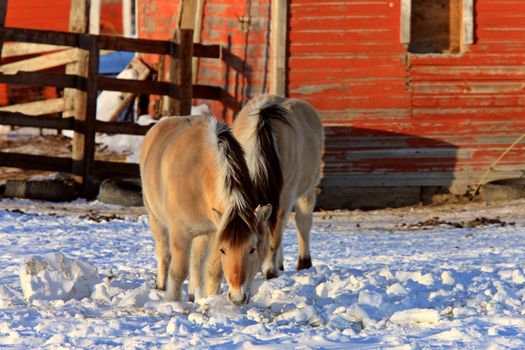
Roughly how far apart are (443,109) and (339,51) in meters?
1.68

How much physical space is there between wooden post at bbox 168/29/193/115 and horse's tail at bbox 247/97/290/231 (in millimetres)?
6820

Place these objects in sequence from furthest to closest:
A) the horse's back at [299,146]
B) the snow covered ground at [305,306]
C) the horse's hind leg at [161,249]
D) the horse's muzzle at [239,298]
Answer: the horse's back at [299,146]
the horse's hind leg at [161,249]
the horse's muzzle at [239,298]
the snow covered ground at [305,306]

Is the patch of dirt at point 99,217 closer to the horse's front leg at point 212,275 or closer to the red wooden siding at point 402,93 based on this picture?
the red wooden siding at point 402,93

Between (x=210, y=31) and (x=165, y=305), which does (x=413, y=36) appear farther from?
(x=165, y=305)

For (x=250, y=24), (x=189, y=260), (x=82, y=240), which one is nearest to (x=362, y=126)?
(x=250, y=24)

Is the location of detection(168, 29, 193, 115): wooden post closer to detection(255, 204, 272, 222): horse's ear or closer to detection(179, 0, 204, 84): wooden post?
detection(179, 0, 204, 84): wooden post

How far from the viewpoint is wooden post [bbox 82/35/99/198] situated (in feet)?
50.1

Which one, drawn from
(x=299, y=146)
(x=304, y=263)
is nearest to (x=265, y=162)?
(x=299, y=146)

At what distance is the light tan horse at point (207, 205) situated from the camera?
6.61 m

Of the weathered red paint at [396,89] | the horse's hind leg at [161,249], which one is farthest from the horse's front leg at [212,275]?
the weathered red paint at [396,89]

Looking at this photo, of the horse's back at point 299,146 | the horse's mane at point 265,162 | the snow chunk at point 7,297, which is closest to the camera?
the snow chunk at point 7,297

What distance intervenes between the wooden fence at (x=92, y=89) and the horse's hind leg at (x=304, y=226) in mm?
5673

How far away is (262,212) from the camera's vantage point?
680 cm

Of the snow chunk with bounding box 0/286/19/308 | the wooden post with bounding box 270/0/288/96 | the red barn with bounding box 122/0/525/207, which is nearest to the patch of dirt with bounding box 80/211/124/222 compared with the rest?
the wooden post with bounding box 270/0/288/96
